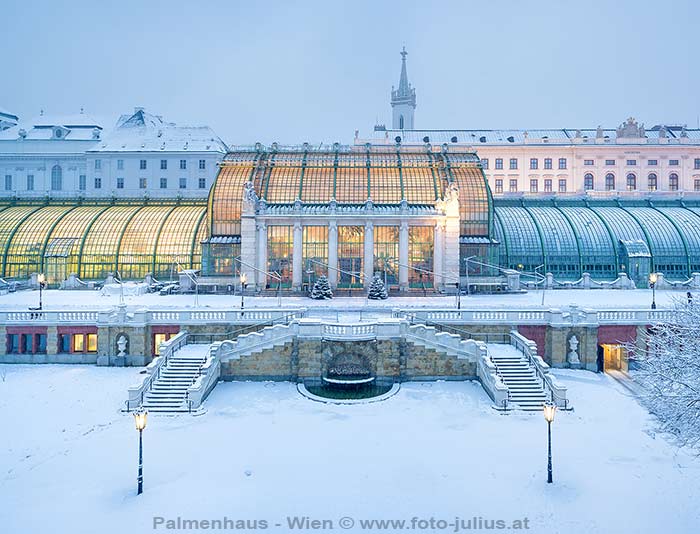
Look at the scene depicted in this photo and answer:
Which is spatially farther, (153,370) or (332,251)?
(332,251)

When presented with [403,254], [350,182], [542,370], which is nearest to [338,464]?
[542,370]

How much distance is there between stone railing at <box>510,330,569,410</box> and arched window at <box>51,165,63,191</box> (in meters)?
96.9

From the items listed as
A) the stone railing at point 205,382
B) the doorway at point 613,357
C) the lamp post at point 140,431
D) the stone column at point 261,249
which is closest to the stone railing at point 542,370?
the doorway at point 613,357

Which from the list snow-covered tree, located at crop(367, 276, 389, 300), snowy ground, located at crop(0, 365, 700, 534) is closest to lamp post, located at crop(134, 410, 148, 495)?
snowy ground, located at crop(0, 365, 700, 534)

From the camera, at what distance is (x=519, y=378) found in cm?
3189

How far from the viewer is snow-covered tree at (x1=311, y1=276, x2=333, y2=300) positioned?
47.7 m

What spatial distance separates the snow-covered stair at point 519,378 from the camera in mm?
30094

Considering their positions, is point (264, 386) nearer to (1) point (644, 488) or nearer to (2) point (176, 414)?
(2) point (176, 414)

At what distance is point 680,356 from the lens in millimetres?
22375

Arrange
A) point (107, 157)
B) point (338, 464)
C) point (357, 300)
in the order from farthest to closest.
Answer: point (107, 157) < point (357, 300) < point (338, 464)

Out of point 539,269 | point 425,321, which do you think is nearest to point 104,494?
point 425,321

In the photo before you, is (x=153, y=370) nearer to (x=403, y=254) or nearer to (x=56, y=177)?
(x=403, y=254)

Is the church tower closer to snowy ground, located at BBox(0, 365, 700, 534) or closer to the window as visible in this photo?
the window

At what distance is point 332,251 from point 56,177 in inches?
3052
